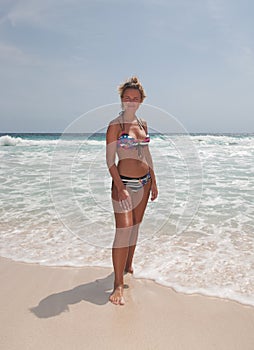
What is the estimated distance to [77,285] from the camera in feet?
10.4

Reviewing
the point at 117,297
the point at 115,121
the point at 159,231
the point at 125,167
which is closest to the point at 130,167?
the point at 125,167

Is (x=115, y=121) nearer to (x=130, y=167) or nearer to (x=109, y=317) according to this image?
(x=130, y=167)

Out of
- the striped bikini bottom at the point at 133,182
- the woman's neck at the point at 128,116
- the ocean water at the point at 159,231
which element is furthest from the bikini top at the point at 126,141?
the ocean water at the point at 159,231

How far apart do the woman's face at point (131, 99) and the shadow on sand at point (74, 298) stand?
5.57 ft

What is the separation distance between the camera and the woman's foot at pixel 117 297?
9.22 feet

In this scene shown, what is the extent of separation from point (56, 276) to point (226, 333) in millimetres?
1736

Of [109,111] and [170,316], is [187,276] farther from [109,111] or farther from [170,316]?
[109,111]

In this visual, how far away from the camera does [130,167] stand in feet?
9.75

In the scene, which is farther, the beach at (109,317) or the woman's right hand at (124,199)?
the woman's right hand at (124,199)

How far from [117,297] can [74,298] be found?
0.39 metres

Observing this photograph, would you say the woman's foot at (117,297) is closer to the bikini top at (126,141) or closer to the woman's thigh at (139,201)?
the woman's thigh at (139,201)

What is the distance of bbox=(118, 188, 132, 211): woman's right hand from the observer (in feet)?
9.34

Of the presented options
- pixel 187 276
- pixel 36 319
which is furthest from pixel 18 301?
pixel 187 276

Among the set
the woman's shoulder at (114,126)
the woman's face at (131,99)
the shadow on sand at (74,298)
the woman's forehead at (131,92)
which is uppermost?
the woman's forehead at (131,92)
